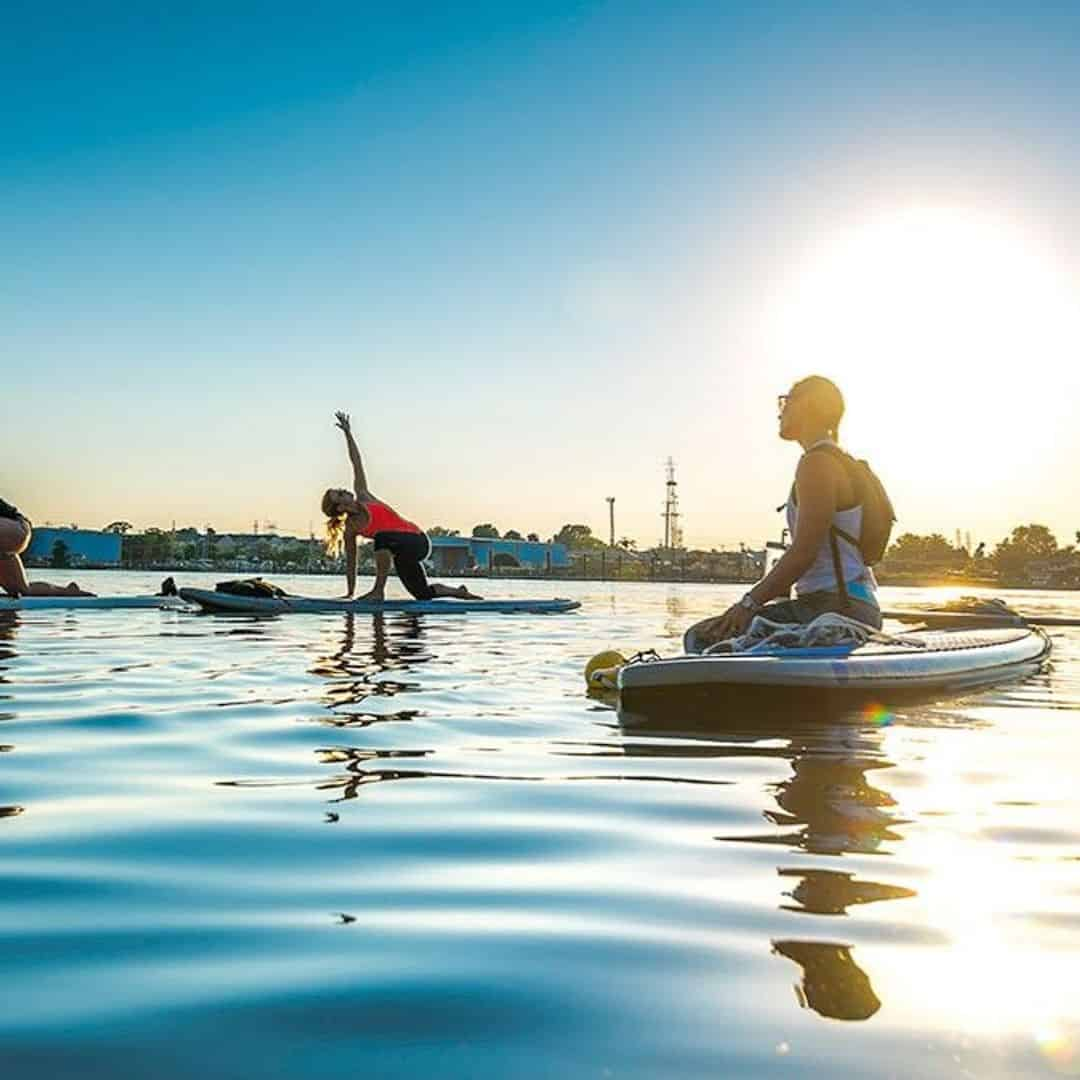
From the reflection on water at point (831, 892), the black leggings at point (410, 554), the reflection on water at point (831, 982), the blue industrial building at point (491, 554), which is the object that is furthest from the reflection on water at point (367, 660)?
the blue industrial building at point (491, 554)

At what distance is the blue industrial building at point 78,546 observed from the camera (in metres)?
105

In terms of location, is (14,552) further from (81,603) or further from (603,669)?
(603,669)

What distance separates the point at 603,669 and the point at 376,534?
9.39 metres

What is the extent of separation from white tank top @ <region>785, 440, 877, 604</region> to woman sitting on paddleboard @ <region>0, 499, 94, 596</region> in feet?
34.1

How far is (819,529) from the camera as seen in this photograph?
6.27m

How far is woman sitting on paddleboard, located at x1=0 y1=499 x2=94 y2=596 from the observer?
46.5 ft

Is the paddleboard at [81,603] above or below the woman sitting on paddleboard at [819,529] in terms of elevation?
below

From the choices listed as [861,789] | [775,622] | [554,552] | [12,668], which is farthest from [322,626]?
[554,552]

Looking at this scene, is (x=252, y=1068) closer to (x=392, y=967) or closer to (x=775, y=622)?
(x=392, y=967)

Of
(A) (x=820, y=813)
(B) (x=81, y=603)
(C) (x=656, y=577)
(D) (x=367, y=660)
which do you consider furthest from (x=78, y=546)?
(A) (x=820, y=813)

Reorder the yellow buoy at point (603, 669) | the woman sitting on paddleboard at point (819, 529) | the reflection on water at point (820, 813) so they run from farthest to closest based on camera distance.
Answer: the yellow buoy at point (603, 669)
the woman sitting on paddleboard at point (819, 529)
the reflection on water at point (820, 813)

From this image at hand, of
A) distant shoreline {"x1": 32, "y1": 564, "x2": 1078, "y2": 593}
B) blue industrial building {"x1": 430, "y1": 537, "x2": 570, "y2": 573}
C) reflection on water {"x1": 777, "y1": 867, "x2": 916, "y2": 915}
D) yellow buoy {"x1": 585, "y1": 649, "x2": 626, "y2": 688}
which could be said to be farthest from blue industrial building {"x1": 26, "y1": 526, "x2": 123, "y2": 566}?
reflection on water {"x1": 777, "y1": 867, "x2": 916, "y2": 915}

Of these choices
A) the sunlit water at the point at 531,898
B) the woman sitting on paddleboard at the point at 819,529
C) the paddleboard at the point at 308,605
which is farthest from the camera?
the paddleboard at the point at 308,605

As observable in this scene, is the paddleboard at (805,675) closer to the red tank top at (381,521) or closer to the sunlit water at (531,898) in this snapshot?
the sunlit water at (531,898)
